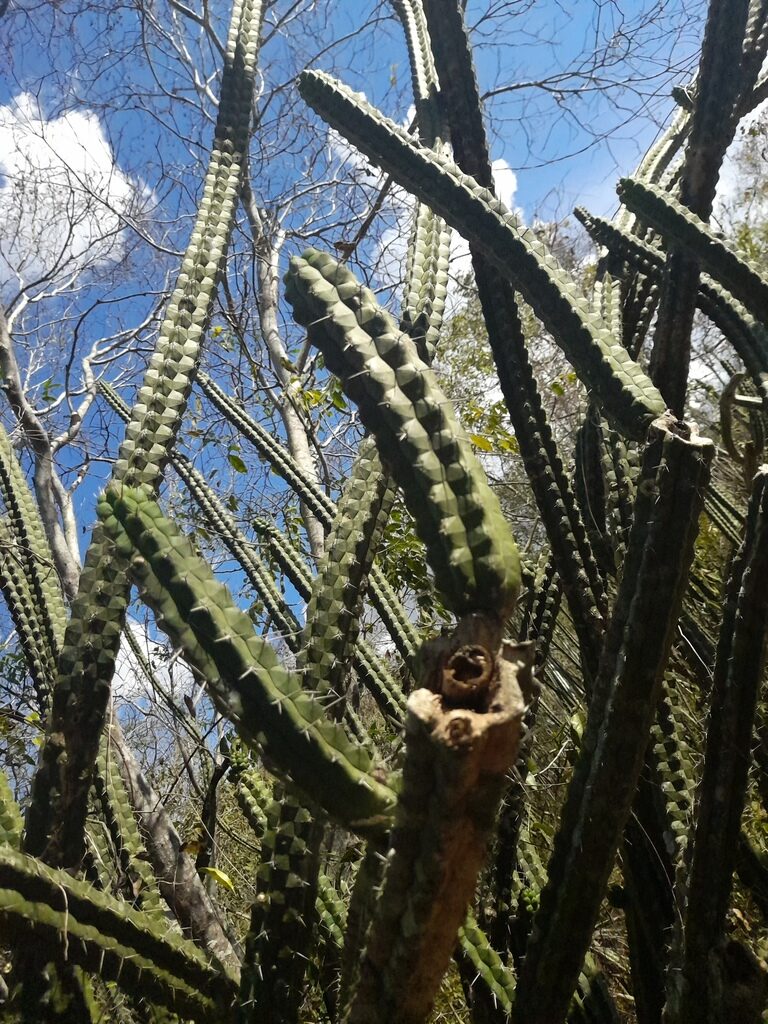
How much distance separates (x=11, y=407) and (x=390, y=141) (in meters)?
2.44

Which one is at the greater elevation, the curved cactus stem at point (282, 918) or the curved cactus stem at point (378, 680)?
the curved cactus stem at point (378, 680)

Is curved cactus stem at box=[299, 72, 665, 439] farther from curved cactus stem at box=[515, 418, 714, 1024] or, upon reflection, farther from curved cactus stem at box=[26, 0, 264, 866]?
curved cactus stem at box=[26, 0, 264, 866]

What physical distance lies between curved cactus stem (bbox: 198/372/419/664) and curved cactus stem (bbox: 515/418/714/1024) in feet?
2.55

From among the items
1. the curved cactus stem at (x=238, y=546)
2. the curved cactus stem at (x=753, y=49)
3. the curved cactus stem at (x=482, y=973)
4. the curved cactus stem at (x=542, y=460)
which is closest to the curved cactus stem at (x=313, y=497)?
the curved cactus stem at (x=238, y=546)

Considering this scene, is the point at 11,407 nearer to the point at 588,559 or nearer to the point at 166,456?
the point at 166,456

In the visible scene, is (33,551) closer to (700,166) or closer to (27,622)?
(27,622)

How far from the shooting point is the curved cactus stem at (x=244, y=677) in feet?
2.51

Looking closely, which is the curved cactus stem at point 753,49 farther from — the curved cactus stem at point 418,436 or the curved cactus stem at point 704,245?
the curved cactus stem at point 418,436

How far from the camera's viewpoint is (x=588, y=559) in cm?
147

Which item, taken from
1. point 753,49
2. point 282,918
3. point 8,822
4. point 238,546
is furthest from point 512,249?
point 238,546

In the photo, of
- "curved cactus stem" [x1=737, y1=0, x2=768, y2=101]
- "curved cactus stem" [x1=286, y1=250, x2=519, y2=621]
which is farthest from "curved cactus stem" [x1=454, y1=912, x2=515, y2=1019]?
"curved cactus stem" [x1=737, y1=0, x2=768, y2=101]

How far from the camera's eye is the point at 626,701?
0.92 meters

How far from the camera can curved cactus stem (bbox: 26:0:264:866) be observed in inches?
46.0

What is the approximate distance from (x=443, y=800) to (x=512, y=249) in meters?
0.94
